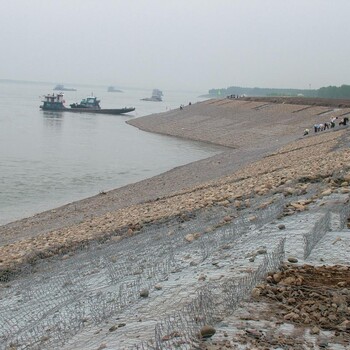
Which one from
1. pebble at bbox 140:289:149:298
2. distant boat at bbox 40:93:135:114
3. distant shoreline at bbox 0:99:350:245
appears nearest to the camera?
pebble at bbox 140:289:149:298

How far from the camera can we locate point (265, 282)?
5105mm

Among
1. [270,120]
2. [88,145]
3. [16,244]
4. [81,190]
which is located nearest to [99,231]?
[16,244]

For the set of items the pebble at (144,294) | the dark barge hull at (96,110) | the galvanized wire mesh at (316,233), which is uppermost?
the galvanized wire mesh at (316,233)

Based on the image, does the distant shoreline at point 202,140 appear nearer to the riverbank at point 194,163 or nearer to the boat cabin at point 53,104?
the riverbank at point 194,163

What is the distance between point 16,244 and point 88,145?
2471 centimetres

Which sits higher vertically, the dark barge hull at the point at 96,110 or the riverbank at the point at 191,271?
the riverbank at the point at 191,271

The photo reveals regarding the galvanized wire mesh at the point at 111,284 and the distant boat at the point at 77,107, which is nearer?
the galvanized wire mesh at the point at 111,284

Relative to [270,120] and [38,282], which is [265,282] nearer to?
[38,282]

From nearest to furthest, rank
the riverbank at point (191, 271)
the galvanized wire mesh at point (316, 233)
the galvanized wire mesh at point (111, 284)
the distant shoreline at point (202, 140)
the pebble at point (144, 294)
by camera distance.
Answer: the riverbank at point (191, 271) < the galvanized wire mesh at point (111, 284) < the pebble at point (144, 294) < the galvanized wire mesh at point (316, 233) < the distant shoreline at point (202, 140)

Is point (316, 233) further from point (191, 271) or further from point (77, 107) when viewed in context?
point (77, 107)

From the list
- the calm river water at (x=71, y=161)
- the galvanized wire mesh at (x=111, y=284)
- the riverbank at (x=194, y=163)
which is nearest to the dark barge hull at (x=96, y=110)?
the riverbank at (x=194, y=163)

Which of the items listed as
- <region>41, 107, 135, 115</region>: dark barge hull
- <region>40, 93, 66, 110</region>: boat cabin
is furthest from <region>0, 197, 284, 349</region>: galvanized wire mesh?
<region>40, 93, 66, 110</region>: boat cabin

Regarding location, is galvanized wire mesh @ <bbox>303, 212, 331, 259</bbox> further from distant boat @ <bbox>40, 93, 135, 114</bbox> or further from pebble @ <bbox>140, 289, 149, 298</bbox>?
distant boat @ <bbox>40, 93, 135, 114</bbox>

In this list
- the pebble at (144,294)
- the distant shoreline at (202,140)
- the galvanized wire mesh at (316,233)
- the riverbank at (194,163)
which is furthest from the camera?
the distant shoreline at (202,140)
